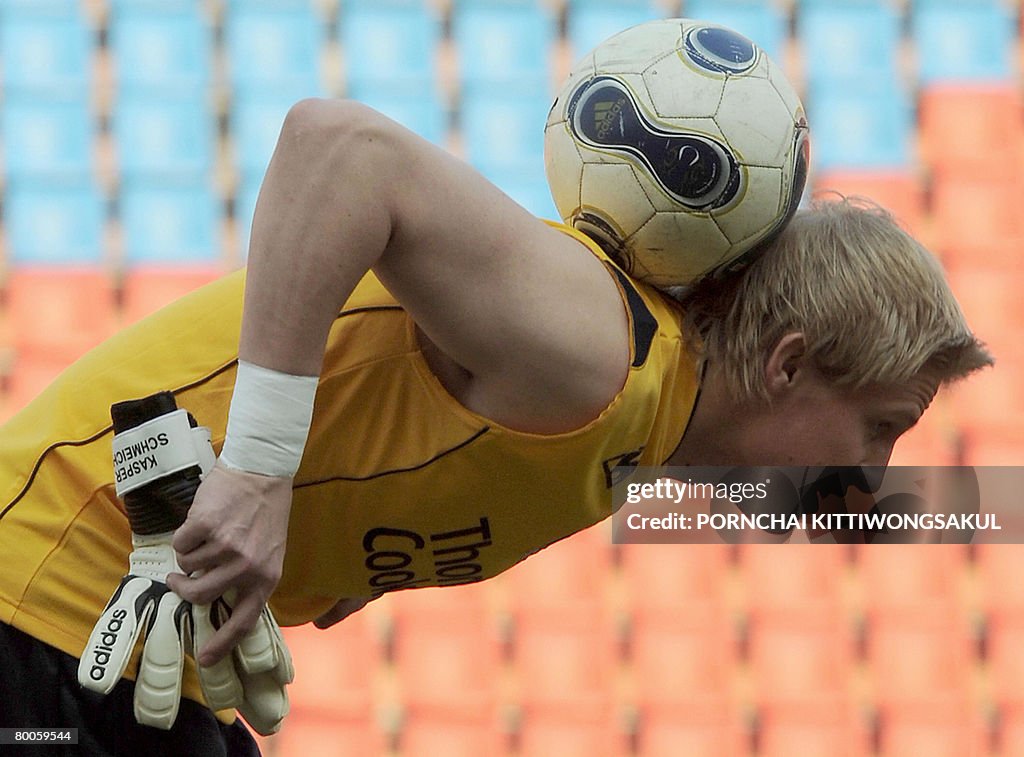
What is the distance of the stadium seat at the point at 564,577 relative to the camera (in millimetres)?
3986

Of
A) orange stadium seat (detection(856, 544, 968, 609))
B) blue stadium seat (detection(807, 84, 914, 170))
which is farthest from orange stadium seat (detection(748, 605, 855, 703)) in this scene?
blue stadium seat (detection(807, 84, 914, 170))

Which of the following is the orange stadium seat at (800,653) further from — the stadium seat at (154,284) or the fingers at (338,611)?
the fingers at (338,611)

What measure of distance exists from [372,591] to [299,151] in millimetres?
539

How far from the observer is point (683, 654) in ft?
13.0

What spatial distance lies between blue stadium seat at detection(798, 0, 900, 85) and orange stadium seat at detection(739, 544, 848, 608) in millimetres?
1447

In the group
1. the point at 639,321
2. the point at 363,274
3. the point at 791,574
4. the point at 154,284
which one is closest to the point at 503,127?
the point at 154,284

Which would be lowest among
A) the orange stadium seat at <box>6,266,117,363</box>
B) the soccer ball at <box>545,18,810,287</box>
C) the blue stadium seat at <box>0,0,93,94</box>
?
the soccer ball at <box>545,18,810,287</box>

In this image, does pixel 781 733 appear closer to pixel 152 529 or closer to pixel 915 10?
pixel 915 10

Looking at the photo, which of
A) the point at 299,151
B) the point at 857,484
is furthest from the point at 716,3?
the point at 299,151

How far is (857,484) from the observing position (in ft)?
5.45

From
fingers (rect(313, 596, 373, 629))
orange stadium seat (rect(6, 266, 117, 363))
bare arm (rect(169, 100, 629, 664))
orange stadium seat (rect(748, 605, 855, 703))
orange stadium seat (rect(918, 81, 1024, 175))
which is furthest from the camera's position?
orange stadium seat (rect(918, 81, 1024, 175))

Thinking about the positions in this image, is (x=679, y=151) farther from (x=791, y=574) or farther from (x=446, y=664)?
(x=791, y=574)

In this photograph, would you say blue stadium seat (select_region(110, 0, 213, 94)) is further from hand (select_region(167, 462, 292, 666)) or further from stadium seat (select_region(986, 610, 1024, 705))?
hand (select_region(167, 462, 292, 666))

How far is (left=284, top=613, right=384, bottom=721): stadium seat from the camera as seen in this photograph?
3852mm
